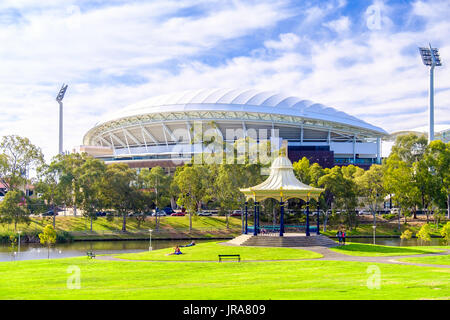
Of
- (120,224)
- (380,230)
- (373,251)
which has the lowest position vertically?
(380,230)

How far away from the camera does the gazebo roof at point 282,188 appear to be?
41438 mm

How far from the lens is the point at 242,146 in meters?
66.5

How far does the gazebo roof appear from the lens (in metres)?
41.4

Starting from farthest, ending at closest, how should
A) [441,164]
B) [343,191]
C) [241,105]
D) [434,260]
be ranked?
[241,105] < [441,164] < [343,191] < [434,260]

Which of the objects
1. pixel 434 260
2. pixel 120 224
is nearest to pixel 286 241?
pixel 434 260

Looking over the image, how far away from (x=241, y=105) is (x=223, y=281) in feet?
244

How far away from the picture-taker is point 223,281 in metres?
22.6

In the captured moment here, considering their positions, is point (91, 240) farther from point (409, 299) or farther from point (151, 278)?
point (409, 299)

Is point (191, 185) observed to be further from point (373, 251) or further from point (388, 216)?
point (373, 251)

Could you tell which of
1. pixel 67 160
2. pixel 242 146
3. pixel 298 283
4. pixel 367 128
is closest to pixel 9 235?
pixel 67 160

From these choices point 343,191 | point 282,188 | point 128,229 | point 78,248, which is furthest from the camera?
point 128,229

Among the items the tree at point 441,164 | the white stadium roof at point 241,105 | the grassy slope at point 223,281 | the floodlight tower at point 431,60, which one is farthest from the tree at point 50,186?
the floodlight tower at point 431,60

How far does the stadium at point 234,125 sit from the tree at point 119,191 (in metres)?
21.0

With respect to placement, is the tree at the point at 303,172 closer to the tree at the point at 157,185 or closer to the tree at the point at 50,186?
the tree at the point at 157,185
